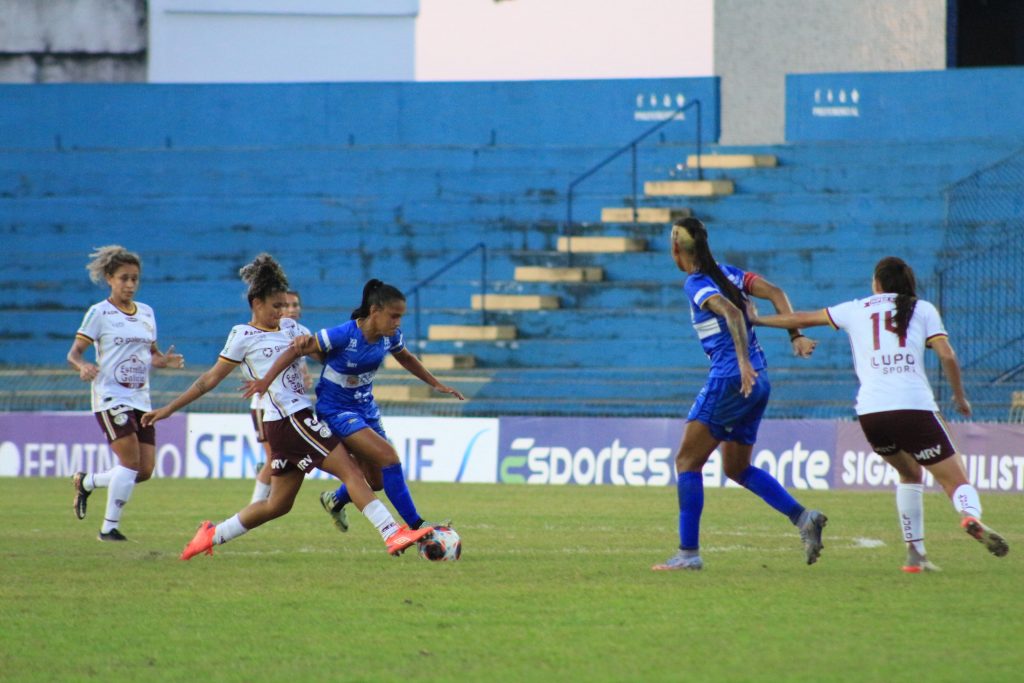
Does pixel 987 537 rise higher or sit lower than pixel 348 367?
lower

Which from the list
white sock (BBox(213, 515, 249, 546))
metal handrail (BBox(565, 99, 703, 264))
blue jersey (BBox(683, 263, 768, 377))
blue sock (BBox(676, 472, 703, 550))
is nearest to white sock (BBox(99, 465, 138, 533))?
white sock (BBox(213, 515, 249, 546))

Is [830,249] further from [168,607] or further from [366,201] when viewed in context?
[168,607]

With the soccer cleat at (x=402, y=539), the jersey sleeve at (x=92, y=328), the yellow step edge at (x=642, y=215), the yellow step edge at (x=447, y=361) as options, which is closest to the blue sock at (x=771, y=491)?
the soccer cleat at (x=402, y=539)

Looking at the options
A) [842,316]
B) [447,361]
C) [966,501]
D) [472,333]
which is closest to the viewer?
[966,501]

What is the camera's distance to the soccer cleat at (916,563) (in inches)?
386

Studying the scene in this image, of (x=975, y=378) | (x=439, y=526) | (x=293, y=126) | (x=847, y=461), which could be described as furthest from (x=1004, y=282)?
(x=439, y=526)

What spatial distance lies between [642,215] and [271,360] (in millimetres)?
16454

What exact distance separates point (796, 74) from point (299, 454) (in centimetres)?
1911

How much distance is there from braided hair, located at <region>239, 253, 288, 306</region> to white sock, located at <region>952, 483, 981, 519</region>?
4.47 metres

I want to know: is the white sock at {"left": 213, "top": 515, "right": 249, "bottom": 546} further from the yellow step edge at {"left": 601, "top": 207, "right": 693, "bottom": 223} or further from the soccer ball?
the yellow step edge at {"left": 601, "top": 207, "right": 693, "bottom": 223}

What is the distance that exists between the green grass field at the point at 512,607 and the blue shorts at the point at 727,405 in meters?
0.89

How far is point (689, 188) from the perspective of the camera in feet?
88.9

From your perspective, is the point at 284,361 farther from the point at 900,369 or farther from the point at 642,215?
the point at 642,215

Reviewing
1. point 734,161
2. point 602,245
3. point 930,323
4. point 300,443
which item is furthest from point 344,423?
point 734,161
